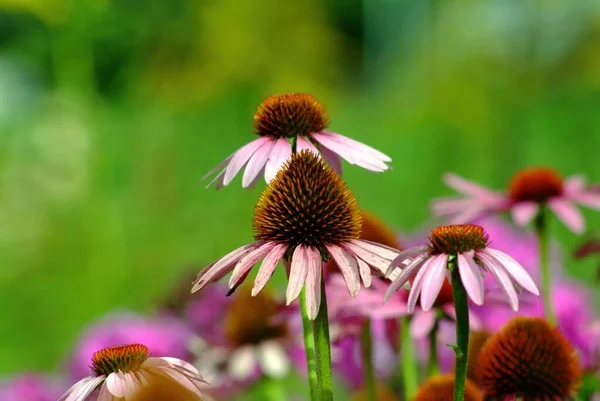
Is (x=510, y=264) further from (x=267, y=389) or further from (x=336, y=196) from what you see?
(x=267, y=389)

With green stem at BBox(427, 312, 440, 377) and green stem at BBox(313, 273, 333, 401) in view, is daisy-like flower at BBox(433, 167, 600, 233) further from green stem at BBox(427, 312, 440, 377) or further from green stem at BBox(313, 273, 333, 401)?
green stem at BBox(313, 273, 333, 401)

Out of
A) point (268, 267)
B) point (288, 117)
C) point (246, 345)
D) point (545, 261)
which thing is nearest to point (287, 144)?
point (288, 117)

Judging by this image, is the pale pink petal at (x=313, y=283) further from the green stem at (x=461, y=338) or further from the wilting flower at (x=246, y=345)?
the wilting flower at (x=246, y=345)

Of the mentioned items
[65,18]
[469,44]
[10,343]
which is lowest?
[10,343]

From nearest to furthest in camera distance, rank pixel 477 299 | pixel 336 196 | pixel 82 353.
→ pixel 477 299 → pixel 336 196 → pixel 82 353

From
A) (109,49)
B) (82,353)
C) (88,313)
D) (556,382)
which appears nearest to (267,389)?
(82,353)

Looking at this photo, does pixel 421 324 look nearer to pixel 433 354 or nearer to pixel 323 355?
pixel 433 354

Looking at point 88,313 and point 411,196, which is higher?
point 411,196

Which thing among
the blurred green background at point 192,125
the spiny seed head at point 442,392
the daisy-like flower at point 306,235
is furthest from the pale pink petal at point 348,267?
the blurred green background at point 192,125
